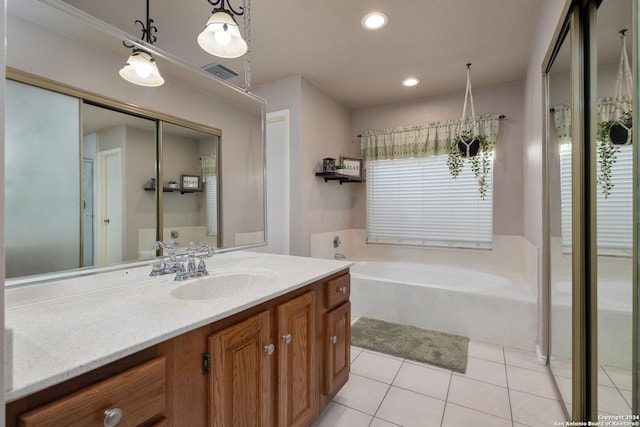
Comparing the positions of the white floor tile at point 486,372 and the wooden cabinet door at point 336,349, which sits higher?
the wooden cabinet door at point 336,349

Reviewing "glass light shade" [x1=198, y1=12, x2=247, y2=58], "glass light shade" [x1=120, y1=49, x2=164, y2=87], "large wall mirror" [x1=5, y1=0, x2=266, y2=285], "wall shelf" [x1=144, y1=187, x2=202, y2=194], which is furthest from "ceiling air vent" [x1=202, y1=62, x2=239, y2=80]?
"wall shelf" [x1=144, y1=187, x2=202, y2=194]

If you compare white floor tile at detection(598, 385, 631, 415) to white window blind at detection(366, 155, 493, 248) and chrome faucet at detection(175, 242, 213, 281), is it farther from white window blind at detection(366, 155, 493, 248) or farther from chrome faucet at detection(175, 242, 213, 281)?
white window blind at detection(366, 155, 493, 248)

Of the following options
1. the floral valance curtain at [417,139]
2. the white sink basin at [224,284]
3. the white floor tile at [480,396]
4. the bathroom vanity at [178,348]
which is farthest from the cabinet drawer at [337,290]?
the floral valance curtain at [417,139]

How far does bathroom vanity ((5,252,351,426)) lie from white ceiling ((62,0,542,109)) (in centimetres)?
135

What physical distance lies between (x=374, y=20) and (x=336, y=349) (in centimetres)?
218

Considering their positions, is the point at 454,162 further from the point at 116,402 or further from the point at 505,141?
the point at 116,402

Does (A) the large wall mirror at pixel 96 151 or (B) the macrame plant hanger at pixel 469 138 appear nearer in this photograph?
(A) the large wall mirror at pixel 96 151

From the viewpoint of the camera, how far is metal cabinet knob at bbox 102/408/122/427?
665 mm

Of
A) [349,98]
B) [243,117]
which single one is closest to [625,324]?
[243,117]

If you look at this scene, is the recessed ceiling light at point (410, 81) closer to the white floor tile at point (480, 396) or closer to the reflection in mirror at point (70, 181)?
the reflection in mirror at point (70, 181)

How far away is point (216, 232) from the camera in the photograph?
176 cm

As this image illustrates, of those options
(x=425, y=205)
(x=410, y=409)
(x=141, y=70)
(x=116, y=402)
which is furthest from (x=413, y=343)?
(x=141, y=70)

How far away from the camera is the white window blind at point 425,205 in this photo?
3.17 meters

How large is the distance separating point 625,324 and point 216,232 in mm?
1832
